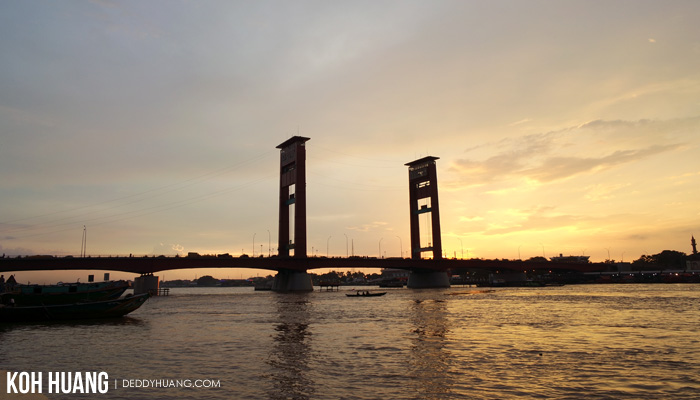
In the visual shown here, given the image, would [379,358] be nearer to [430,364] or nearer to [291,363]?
[430,364]

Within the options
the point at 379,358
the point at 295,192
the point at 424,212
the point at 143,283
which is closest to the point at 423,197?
the point at 424,212

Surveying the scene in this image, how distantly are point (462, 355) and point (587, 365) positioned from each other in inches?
231

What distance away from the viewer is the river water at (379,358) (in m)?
17.2

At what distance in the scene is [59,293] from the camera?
4544 cm

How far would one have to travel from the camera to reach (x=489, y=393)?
16.5 metres

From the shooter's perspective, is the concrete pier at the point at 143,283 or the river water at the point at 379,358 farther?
the concrete pier at the point at 143,283

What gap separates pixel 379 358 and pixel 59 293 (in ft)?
121

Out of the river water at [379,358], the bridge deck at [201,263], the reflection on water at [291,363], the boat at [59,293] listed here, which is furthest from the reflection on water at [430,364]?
the bridge deck at [201,263]

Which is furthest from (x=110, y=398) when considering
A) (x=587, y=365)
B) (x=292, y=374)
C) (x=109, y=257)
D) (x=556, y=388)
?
(x=109, y=257)

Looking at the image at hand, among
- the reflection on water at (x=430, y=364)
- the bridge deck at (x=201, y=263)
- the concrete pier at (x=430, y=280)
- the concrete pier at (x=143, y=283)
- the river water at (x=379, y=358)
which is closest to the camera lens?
the reflection on water at (x=430, y=364)

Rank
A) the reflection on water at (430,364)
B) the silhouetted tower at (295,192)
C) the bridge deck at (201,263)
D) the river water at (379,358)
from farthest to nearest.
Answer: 1. the silhouetted tower at (295,192)
2. the bridge deck at (201,263)
3. the river water at (379,358)
4. the reflection on water at (430,364)

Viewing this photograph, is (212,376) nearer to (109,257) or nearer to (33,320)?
(33,320)

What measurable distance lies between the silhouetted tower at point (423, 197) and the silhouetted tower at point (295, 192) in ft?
139

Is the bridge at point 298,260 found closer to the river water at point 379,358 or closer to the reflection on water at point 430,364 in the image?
the river water at point 379,358
